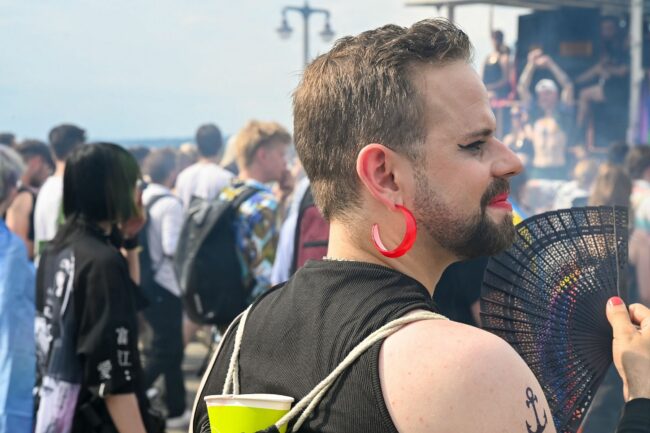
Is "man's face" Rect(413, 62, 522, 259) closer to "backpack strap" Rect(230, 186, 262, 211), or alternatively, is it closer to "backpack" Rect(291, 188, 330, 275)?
"backpack" Rect(291, 188, 330, 275)

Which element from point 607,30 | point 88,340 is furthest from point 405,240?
point 607,30

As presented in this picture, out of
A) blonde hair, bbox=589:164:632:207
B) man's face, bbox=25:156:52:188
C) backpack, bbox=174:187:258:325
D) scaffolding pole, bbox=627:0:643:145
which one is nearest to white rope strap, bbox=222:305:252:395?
backpack, bbox=174:187:258:325

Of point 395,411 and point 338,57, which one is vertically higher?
point 338,57

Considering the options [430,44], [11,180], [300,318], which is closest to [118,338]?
[11,180]

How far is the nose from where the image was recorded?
4.75 feet

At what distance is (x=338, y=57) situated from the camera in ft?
4.92

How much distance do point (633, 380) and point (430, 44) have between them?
59 cm

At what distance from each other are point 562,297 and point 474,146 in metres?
0.35

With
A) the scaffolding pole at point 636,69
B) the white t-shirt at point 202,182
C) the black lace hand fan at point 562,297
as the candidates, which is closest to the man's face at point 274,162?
the white t-shirt at point 202,182

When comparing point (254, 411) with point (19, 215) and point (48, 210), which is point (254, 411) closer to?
point (48, 210)

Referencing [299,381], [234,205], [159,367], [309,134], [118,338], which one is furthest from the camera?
[159,367]

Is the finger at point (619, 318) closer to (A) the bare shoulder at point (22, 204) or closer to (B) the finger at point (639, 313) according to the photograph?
(B) the finger at point (639, 313)

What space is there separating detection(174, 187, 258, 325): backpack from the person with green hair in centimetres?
179

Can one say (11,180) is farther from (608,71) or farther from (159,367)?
(608,71)
